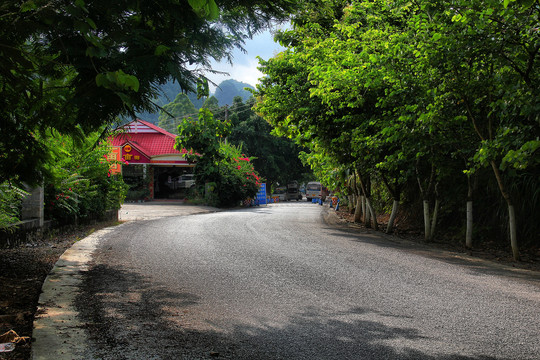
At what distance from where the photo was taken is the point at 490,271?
778 cm

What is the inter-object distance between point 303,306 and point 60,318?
2.56 m

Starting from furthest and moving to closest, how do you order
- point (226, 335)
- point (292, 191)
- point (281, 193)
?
point (281, 193) < point (292, 191) < point (226, 335)

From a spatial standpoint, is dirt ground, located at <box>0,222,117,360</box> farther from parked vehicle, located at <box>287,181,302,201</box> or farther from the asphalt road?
parked vehicle, located at <box>287,181,302,201</box>

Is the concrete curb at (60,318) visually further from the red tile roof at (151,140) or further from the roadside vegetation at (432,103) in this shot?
the red tile roof at (151,140)

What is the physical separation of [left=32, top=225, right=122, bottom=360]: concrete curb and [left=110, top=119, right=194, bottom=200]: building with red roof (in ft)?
81.7

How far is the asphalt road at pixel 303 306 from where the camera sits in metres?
3.93

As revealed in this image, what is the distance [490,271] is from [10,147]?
25.2ft

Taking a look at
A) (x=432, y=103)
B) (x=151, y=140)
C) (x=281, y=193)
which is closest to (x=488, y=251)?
(x=432, y=103)

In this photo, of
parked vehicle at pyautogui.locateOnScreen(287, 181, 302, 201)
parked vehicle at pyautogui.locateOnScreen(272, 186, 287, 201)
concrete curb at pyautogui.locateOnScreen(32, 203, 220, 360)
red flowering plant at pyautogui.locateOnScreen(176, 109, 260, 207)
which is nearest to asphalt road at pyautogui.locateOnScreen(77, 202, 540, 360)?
concrete curb at pyautogui.locateOnScreen(32, 203, 220, 360)

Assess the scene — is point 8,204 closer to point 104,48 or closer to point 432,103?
point 104,48

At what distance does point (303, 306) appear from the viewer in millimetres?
5254

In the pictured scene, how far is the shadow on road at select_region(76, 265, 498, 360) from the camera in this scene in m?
3.77

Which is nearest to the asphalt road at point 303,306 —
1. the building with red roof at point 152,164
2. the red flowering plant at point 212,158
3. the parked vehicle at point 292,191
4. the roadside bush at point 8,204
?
the roadside bush at point 8,204

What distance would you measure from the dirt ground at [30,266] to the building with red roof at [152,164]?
2084 centimetres
